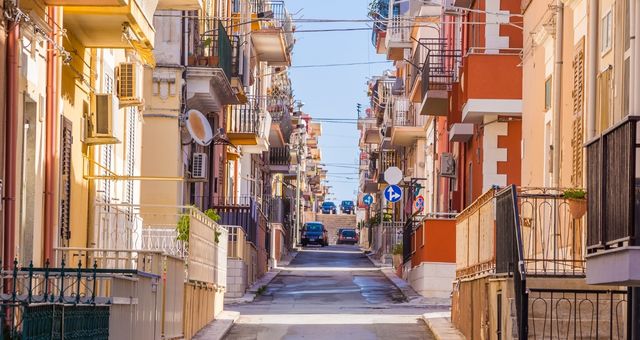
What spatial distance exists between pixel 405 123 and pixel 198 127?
27624 millimetres

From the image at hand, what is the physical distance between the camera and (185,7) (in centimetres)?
2531

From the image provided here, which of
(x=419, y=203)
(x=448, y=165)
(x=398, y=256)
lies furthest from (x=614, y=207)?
(x=419, y=203)

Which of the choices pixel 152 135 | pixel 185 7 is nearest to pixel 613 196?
pixel 185 7

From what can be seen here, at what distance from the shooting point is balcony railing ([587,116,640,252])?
12.5 m

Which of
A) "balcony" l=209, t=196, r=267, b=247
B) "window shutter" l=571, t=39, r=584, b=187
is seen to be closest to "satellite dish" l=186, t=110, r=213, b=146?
"balcony" l=209, t=196, r=267, b=247

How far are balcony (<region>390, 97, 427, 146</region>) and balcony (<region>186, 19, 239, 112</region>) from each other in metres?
19.2

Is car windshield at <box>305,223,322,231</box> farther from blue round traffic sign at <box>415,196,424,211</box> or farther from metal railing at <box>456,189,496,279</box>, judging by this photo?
metal railing at <box>456,189,496,279</box>

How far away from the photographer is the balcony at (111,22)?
17859mm

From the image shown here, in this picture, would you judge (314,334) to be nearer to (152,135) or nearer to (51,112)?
(51,112)

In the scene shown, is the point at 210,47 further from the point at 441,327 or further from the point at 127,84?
the point at 441,327

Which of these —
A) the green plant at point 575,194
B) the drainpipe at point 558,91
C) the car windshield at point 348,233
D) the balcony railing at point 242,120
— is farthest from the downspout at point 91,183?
the car windshield at point 348,233

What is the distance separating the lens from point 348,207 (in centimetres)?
16912

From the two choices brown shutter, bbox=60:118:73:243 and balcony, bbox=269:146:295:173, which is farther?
balcony, bbox=269:146:295:173

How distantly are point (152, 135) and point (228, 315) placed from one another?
22.0 ft
